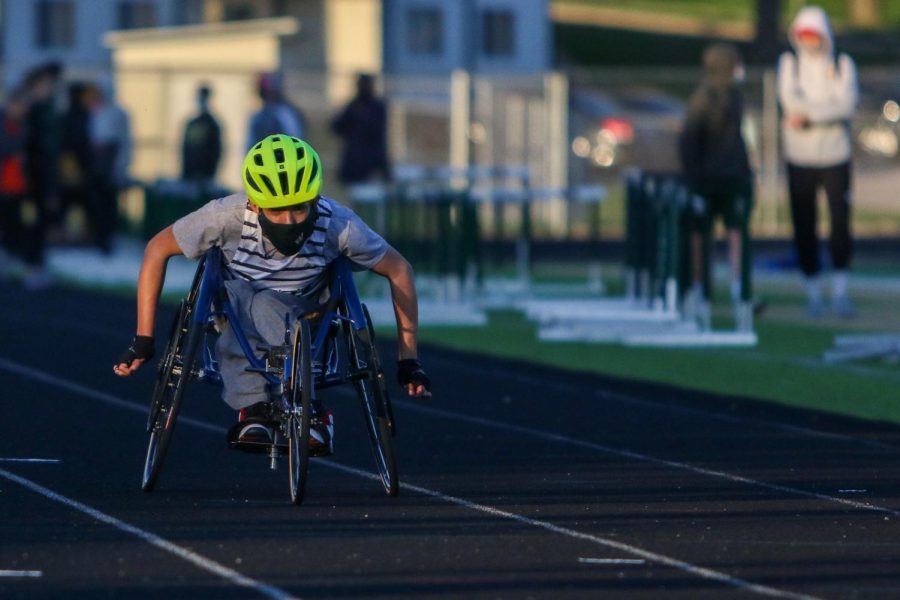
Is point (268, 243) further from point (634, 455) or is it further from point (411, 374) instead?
point (634, 455)

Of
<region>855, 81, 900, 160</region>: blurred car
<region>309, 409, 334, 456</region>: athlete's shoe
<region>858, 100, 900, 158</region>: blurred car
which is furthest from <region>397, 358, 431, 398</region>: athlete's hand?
<region>858, 100, 900, 158</region>: blurred car

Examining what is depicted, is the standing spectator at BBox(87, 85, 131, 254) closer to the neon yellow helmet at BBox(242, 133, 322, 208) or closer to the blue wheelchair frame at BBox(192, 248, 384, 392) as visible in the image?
the blue wheelchair frame at BBox(192, 248, 384, 392)

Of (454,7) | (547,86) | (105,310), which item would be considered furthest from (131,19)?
(105,310)

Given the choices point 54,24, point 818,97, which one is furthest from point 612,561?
point 54,24

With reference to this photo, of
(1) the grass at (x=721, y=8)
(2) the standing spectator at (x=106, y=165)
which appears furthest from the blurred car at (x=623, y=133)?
(1) the grass at (x=721, y=8)

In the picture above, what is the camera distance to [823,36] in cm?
1747

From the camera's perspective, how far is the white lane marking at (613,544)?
7.05 meters

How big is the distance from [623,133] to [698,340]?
2127 cm

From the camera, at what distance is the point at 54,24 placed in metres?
55.1

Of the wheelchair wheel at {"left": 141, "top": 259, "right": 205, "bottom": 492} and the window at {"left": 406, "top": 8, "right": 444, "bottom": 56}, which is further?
the window at {"left": 406, "top": 8, "right": 444, "bottom": 56}

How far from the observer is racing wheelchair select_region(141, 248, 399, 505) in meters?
8.70

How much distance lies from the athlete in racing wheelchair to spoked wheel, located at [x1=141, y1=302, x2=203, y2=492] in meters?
0.02

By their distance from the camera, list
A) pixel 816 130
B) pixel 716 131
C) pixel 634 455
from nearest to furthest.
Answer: pixel 634 455, pixel 816 130, pixel 716 131

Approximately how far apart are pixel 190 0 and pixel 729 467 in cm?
4963
